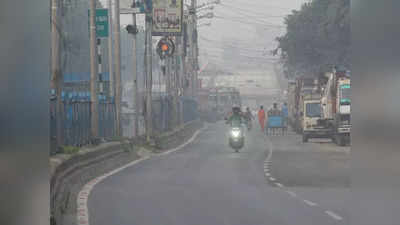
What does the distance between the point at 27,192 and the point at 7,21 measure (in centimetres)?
167

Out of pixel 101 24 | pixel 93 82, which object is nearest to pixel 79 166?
pixel 93 82

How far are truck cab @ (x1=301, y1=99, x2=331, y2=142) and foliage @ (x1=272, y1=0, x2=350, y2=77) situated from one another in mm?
15882

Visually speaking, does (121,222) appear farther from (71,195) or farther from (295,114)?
(295,114)

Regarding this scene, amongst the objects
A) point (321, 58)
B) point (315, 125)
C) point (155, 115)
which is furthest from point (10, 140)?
point (321, 58)

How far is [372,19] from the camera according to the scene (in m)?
7.52

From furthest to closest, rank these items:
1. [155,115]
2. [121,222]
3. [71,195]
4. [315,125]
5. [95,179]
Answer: [155,115] → [315,125] → [95,179] → [71,195] → [121,222]

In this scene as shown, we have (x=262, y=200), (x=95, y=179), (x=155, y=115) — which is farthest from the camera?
(x=155, y=115)

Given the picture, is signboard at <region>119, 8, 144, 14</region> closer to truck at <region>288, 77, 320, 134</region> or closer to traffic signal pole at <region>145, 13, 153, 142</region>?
traffic signal pole at <region>145, 13, 153, 142</region>

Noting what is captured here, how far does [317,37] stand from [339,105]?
112 ft

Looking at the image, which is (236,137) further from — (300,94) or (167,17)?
(300,94)

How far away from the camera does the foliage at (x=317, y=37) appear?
64500 mm

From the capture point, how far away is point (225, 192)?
17828 millimetres

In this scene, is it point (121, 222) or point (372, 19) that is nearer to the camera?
point (372, 19)

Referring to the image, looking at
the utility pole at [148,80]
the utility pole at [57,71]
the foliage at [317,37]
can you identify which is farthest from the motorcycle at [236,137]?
the foliage at [317,37]
